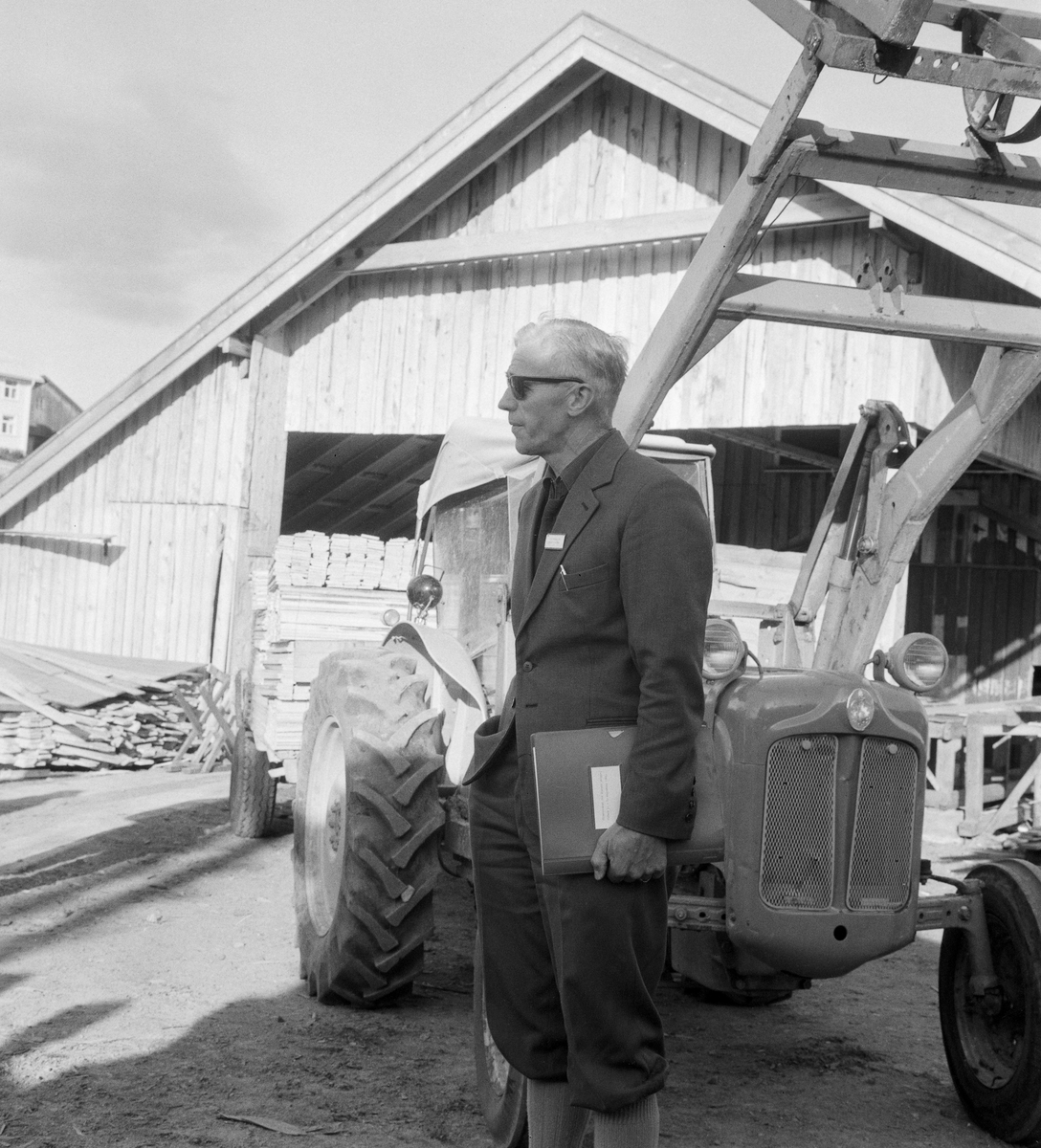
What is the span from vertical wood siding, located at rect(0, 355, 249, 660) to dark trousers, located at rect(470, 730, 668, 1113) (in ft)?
33.6

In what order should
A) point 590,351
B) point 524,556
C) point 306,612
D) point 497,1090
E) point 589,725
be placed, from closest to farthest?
1. point 589,725
2. point 590,351
3. point 524,556
4. point 497,1090
5. point 306,612

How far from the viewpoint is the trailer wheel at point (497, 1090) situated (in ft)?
11.8

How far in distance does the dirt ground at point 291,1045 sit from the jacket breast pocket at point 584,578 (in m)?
2.00

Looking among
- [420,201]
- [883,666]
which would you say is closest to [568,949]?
[883,666]

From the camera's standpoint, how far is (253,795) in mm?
8562

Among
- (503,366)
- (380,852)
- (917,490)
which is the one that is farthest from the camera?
(503,366)

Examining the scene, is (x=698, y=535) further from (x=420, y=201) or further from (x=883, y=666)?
(x=420, y=201)

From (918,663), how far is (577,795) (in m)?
1.71

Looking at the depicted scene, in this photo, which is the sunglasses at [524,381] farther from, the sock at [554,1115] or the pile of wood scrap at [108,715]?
the pile of wood scrap at [108,715]

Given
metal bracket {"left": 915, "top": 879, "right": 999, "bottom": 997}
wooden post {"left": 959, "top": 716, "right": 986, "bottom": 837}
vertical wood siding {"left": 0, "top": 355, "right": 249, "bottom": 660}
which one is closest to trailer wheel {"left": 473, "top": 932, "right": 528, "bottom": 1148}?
metal bracket {"left": 915, "top": 879, "right": 999, "bottom": 997}

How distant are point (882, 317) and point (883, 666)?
3.68 ft

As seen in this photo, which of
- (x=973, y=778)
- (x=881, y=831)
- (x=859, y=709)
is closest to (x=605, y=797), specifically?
(x=859, y=709)

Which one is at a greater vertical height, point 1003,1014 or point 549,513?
point 549,513

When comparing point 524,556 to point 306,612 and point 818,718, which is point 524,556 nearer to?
point 818,718
